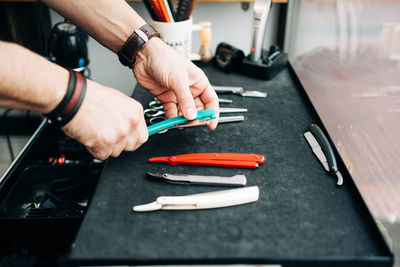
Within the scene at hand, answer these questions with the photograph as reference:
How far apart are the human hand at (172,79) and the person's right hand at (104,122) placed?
106 millimetres

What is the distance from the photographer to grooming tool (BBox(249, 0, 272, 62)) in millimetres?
803

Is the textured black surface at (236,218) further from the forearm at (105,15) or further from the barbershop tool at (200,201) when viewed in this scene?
the forearm at (105,15)

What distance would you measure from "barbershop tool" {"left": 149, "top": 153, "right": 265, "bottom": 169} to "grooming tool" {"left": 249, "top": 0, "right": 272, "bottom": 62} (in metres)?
0.39

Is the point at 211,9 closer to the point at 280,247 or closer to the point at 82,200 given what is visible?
the point at 82,200

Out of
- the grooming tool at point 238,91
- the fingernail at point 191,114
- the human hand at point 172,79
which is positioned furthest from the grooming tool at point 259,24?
the fingernail at point 191,114

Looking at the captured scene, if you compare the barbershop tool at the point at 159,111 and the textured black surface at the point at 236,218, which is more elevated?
the textured black surface at the point at 236,218

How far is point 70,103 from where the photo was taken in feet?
1.51

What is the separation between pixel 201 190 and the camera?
0.49 meters

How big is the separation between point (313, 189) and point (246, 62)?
0.46m

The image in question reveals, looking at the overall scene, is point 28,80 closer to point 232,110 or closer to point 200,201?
point 200,201

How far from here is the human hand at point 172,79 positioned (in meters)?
0.62

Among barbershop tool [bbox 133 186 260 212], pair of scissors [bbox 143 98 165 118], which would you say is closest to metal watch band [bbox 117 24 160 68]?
pair of scissors [bbox 143 98 165 118]

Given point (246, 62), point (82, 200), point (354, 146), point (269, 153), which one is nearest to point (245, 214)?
point (269, 153)

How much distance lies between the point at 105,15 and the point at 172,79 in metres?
0.20
